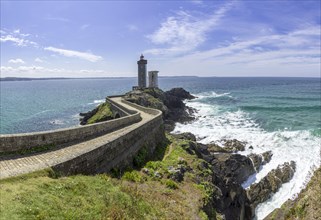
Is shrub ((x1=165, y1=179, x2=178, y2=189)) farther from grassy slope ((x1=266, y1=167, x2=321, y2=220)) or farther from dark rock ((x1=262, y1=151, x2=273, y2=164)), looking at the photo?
dark rock ((x1=262, y1=151, x2=273, y2=164))

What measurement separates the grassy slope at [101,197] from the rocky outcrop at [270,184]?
668cm

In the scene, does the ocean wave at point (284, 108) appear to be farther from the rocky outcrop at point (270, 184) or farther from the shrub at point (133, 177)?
the shrub at point (133, 177)

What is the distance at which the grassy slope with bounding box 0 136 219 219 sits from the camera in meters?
7.71

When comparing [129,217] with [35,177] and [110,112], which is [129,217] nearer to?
[35,177]

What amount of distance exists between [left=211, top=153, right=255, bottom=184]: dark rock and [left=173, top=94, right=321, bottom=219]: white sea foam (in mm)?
787

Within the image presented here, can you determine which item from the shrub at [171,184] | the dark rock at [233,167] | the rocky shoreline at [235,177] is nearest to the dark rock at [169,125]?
the rocky shoreline at [235,177]

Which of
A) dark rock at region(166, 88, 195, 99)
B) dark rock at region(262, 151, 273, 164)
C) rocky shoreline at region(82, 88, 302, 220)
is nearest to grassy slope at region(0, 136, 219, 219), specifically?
rocky shoreline at region(82, 88, 302, 220)

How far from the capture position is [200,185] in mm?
17219

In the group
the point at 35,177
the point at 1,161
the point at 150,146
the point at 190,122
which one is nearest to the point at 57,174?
the point at 35,177

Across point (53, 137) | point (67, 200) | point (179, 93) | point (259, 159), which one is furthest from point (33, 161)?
point (179, 93)

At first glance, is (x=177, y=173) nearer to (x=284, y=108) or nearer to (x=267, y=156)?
(x=267, y=156)

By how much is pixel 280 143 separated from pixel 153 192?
86.0 feet

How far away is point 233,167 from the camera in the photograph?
25.0 metres

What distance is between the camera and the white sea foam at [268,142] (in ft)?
77.9
